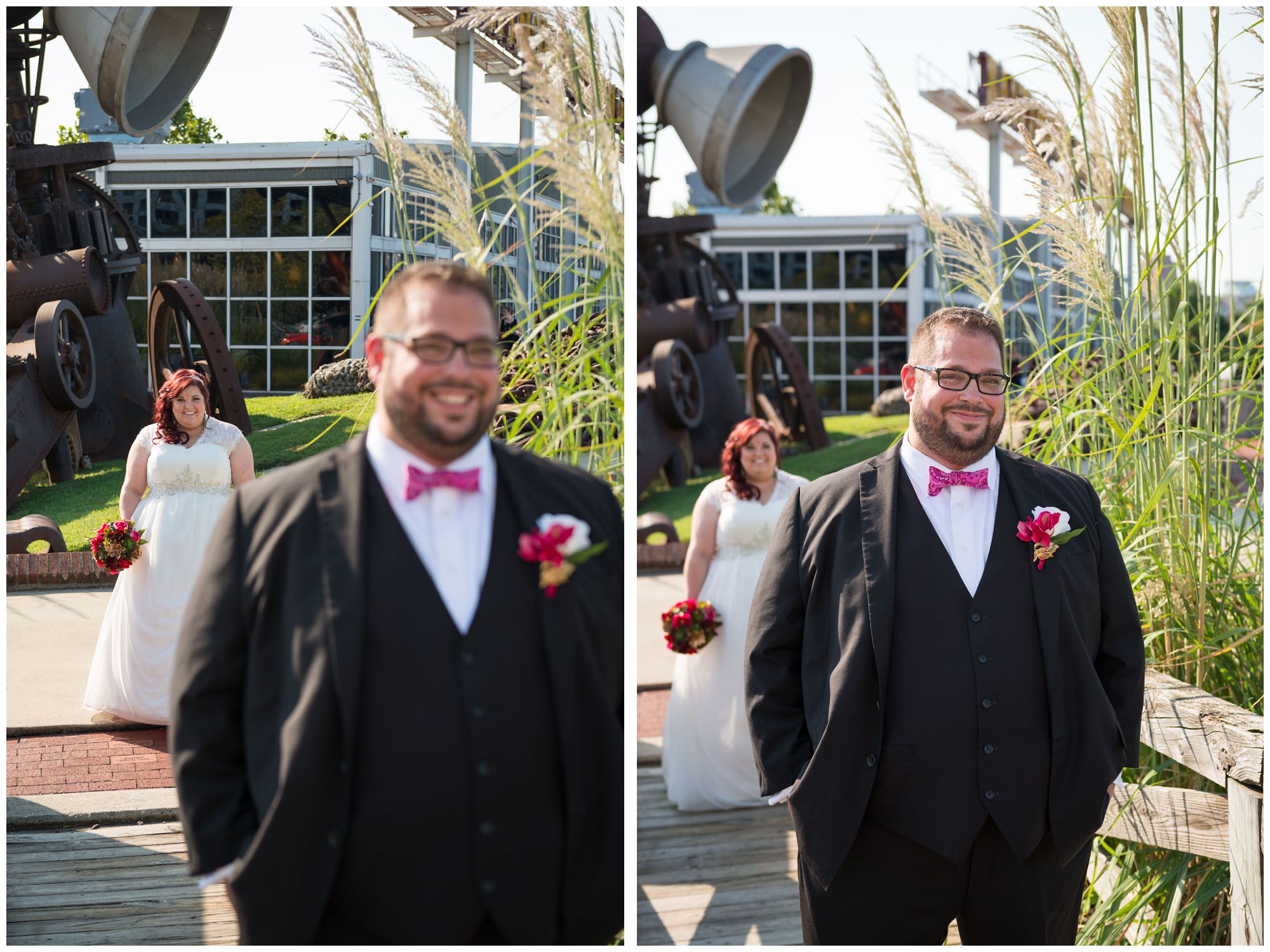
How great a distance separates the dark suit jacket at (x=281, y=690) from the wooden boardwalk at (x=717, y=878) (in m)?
1.66

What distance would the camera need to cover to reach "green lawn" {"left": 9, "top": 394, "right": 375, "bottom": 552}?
7.35 feet

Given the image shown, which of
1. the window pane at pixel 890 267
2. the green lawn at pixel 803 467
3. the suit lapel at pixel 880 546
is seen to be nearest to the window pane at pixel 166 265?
the suit lapel at pixel 880 546

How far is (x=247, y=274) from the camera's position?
2.34 metres

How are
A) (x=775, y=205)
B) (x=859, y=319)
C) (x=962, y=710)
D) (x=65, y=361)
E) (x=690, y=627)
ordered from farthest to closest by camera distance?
1. (x=775, y=205)
2. (x=859, y=319)
3. (x=690, y=627)
4. (x=65, y=361)
5. (x=962, y=710)

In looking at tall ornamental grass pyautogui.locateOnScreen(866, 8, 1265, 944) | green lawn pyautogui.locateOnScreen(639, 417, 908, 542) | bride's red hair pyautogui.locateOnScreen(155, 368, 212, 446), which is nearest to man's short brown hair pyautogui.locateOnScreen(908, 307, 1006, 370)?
tall ornamental grass pyautogui.locateOnScreen(866, 8, 1265, 944)

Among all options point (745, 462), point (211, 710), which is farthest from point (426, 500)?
point (745, 462)

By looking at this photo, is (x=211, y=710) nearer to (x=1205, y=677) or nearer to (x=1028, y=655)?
(x=1028, y=655)

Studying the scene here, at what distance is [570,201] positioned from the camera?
229cm

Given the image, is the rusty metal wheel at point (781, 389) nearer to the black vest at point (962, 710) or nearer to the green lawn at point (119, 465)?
the black vest at point (962, 710)

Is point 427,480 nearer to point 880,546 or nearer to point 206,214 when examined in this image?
point 880,546

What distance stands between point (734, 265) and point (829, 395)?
146cm

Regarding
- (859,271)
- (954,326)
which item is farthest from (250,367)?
(859,271)

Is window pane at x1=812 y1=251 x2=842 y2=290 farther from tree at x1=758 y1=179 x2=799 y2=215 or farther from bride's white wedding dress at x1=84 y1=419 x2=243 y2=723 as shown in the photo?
bride's white wedding dress at x1=84 y1=419 x2=243 y2=723

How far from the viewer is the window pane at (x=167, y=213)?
7.60ft
